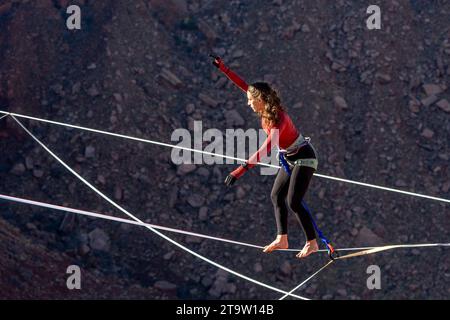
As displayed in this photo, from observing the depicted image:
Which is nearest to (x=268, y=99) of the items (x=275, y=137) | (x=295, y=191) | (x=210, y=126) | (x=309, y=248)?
(x=275, y=137)

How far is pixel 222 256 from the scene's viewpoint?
18.5 metres

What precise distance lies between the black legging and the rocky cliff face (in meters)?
7.58

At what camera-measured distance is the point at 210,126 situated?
65.6 ft

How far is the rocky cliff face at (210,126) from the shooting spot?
18.3 metres

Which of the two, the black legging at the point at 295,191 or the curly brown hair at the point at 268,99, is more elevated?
the curly brown hair at the point at 268,99

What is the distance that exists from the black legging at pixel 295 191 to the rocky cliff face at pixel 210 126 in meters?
7.58

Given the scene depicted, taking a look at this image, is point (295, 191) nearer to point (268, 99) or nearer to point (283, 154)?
point (283, 154)

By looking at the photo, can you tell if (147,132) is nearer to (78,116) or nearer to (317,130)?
(78,116)

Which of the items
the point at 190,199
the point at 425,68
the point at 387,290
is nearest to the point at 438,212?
the point at 387,290

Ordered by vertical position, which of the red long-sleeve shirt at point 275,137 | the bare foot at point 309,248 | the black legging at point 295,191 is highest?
the red long-sleeve shirt at point 275,137

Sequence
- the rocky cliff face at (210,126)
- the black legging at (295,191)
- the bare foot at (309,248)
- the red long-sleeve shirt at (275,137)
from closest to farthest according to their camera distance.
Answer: the red long-sleeve shirt at (275,137), the black legging at (295,191), the bare foot at (309,248), the rocky cliff face at (210,126)

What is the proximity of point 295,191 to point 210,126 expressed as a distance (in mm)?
9911

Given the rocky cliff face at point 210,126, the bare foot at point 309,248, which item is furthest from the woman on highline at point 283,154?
the rocky cliff face at point 210,126

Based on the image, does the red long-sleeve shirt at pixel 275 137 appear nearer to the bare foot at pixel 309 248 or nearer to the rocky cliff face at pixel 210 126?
the bare foot at pixel 309 248
